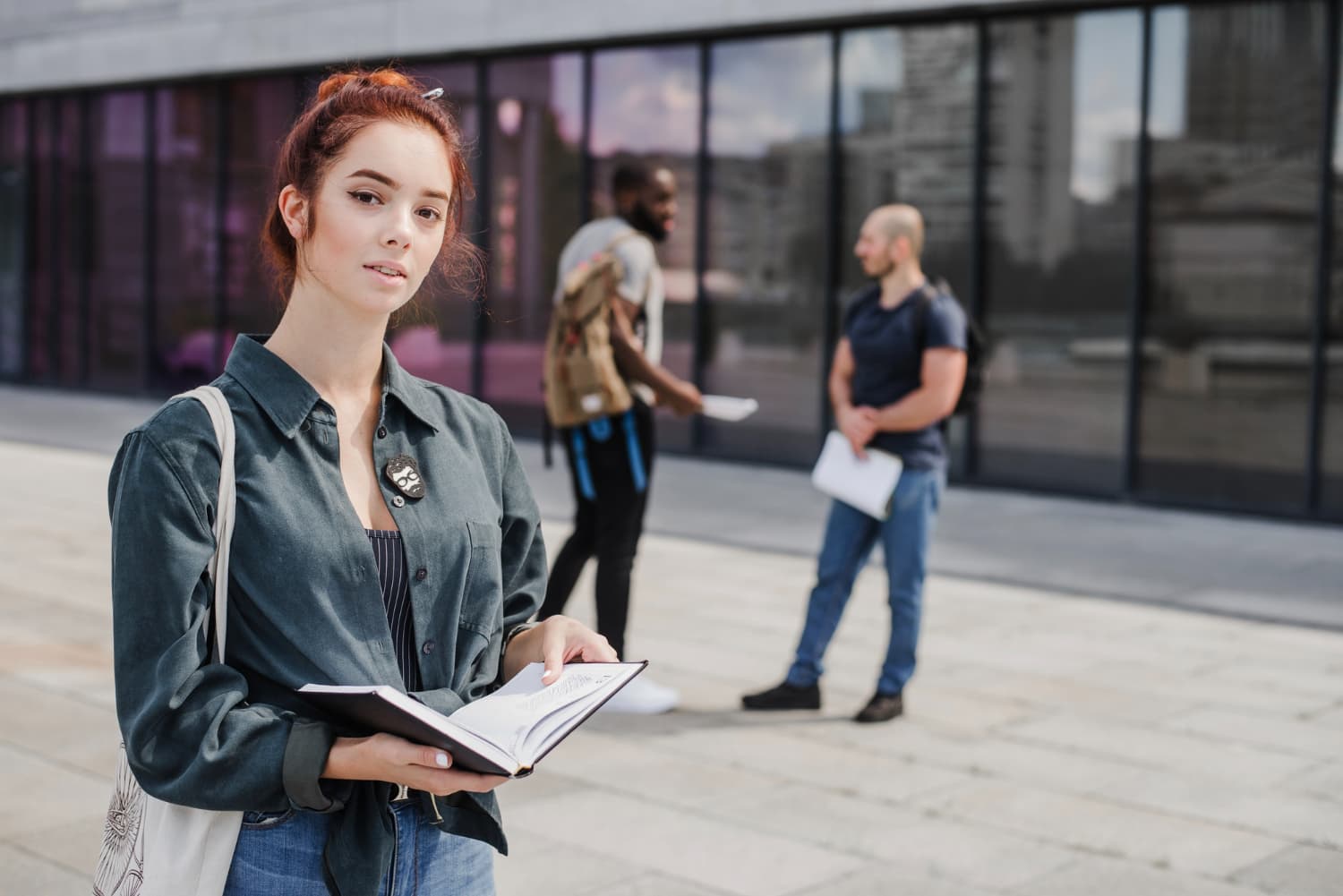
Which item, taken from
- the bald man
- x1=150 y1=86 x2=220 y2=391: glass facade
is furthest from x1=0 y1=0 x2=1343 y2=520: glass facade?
the bald man

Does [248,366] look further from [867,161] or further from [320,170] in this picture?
[867,161]

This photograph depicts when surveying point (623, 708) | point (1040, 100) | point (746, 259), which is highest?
point (1040, 100)

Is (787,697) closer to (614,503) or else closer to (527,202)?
(614,503)

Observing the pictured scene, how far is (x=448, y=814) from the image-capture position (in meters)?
2.09

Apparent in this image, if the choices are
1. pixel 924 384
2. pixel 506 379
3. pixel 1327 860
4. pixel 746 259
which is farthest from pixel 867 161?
pixel 1327 860

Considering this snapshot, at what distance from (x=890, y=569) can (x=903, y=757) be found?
78 cm

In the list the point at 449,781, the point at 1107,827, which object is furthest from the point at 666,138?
the point at 449,781

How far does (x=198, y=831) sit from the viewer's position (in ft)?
6.37

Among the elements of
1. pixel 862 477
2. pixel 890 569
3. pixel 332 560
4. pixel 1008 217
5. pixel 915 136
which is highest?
pixel 915 136

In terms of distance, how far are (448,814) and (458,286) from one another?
2.68 ft

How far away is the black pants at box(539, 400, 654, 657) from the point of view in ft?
19.9

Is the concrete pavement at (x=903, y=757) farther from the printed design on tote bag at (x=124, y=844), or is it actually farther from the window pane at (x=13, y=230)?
the window pane at (x=13, y=230)

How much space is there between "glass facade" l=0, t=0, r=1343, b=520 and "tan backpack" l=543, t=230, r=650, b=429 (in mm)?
2984

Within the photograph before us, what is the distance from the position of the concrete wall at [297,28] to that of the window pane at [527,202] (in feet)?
1.70
